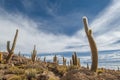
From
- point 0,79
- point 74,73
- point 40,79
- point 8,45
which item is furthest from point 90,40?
point 8,45

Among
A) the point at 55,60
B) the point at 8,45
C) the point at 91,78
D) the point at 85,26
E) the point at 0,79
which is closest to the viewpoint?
the point at 91,78

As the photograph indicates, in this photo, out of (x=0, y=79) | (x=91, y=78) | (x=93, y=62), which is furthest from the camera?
(x=0, y=79)

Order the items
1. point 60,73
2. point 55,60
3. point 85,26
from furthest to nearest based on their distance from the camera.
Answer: point 55,60 < point 60,73 < point 85,26

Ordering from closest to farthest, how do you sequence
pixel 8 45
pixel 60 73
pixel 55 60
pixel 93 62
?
pixel 93 62 → pixel 60 73 → pixel 8 45 → pixel 55 60

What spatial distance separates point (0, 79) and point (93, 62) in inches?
326

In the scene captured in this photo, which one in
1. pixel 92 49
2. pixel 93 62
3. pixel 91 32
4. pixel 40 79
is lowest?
pixel 40 79

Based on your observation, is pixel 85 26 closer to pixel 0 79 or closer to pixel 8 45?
pixel 0 79

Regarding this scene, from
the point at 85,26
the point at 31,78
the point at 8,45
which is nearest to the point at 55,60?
the point at 8,45

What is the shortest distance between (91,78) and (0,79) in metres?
8.96

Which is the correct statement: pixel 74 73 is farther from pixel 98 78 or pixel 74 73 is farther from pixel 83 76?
pixel 98 78

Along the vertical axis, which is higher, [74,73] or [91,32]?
[91,32]

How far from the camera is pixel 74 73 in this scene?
389 inches

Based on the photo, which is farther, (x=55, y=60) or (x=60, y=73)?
(x=55, y=60)

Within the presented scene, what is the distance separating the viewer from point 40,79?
16.2m
